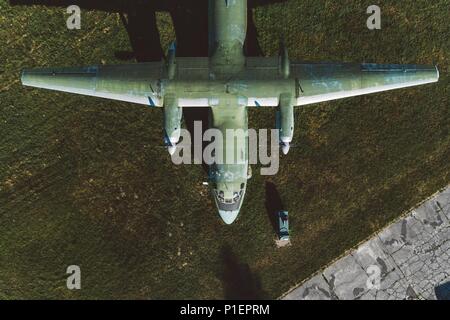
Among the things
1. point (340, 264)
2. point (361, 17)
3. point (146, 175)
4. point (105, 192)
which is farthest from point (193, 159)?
point (361, 17)

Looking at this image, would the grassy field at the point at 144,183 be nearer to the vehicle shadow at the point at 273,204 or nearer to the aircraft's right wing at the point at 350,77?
the vehicle shadow at the point at 273,204

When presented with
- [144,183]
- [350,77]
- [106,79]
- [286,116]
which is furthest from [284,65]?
A: [144,183]

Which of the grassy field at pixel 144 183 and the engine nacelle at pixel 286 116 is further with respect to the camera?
the grassy field at pixel 144 183

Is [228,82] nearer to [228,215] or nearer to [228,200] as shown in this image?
[228,200]

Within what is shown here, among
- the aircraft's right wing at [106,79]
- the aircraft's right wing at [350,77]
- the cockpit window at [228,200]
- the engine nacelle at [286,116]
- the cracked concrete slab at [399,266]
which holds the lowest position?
the cracked concrete slab at [399,266]

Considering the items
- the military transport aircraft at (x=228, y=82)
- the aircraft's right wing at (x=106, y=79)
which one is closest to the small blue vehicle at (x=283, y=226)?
the military transport aircraft at (x=228, y=82)

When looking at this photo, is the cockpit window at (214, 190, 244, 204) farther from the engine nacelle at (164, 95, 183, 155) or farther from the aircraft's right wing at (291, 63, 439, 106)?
the aircraft's right wing at (291, 63, 439, 106)

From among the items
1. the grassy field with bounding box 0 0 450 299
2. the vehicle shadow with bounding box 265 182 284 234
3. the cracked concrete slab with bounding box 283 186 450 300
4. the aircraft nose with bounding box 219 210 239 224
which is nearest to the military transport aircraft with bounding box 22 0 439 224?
the aircraft nose with bounding box 219 210 239 224
